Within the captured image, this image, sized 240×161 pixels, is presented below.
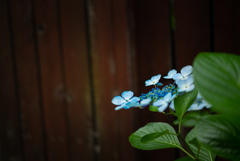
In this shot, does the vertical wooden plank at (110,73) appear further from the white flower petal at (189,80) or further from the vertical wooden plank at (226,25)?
the white flower petal at (189,80)

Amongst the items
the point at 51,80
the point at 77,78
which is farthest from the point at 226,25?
the point at 51,80

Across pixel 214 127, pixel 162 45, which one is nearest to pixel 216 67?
pixel 214 127

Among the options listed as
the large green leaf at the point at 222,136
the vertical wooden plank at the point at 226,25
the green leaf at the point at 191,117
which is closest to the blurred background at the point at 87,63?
the vertical wooden plank at the point at 226,25

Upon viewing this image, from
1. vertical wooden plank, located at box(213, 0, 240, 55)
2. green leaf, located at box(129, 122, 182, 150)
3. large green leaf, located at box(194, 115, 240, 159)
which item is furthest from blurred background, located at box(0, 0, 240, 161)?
large green leaf, located at box(194, 115, 240, 159)

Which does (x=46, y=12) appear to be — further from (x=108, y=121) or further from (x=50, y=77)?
(x=108, y=121)

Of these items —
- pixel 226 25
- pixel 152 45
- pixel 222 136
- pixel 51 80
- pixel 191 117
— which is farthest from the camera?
pixel 51 80

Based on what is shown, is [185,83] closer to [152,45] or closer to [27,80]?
[152,45]
